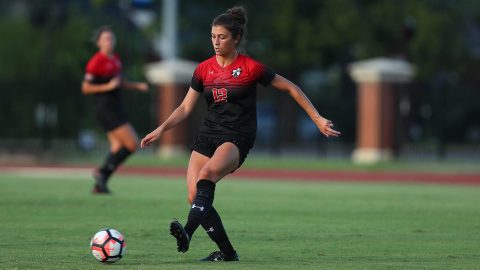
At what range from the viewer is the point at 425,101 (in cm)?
3500

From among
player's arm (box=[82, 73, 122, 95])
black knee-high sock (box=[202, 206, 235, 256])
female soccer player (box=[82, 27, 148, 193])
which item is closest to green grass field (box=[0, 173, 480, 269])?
black knee-high sock (box=[202, 206, 235, 256])

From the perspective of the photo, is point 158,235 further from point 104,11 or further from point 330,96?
point 104,11

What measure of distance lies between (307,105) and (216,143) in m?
0.84

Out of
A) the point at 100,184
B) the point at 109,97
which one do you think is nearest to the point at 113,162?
the point at 100,184

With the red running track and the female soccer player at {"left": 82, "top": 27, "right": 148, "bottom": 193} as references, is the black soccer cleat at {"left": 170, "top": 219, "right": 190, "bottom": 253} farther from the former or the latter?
the red running track

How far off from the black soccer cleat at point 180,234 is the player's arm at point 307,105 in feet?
4.83

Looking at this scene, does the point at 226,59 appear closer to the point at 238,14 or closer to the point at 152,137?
the point at 238,14

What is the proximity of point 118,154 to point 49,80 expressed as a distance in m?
20.5

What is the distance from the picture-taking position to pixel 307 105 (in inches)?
408

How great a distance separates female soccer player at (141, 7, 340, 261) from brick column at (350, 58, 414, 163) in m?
22.8

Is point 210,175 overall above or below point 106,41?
below

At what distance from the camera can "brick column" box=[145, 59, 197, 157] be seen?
36156mm

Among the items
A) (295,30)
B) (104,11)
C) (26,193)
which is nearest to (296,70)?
(295,30)

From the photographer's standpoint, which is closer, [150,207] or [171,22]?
[150,207]
